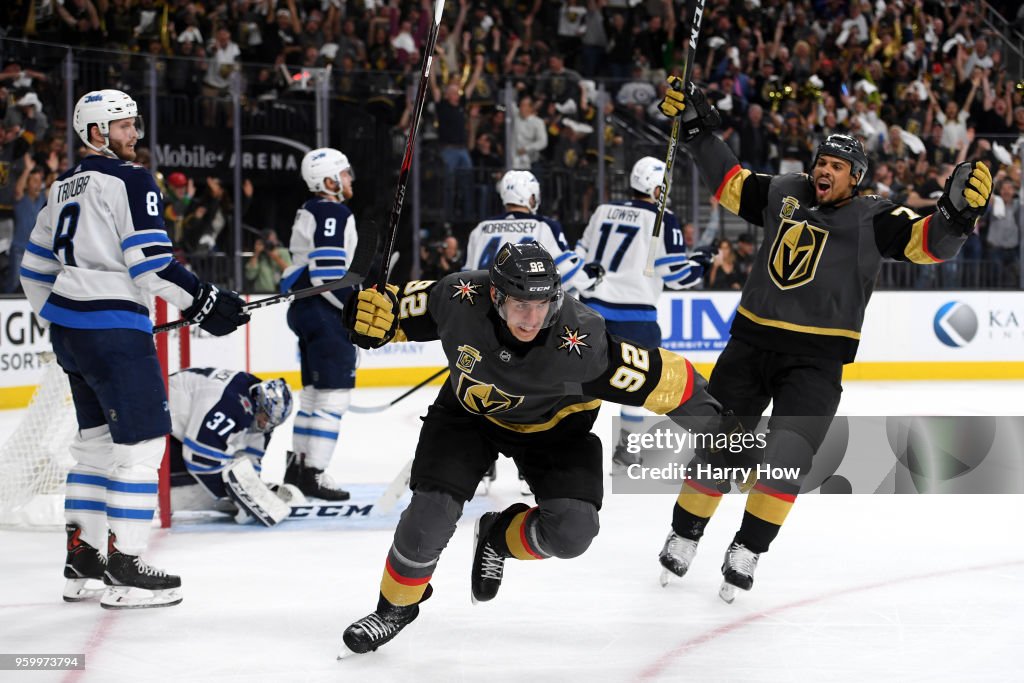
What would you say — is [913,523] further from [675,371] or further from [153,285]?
[153,285]

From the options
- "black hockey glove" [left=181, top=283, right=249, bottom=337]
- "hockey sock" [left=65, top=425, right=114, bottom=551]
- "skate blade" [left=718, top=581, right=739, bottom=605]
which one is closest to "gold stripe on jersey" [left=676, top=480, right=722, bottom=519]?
"skate blade" [left=718, top=581, right=739, bottom=605]

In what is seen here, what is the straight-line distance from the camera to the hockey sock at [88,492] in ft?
11.8

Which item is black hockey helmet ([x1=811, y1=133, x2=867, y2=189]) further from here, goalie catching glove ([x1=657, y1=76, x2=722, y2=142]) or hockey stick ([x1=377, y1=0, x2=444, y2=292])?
hockey stick ([x1=377, y1=0, x2=444, y2=292])

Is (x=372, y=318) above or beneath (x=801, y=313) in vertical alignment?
above

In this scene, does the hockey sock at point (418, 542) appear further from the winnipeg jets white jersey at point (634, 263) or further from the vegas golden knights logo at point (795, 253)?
the winnipeg jets white jersey at point (634, 263)

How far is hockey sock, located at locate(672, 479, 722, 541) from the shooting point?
3.78 meters

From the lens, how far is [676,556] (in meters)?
3.74

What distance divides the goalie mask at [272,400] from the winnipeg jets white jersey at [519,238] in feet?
4.16

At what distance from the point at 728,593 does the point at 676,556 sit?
249 millimetres

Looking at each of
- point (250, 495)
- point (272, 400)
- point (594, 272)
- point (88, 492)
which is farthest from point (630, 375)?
point (594, 272)

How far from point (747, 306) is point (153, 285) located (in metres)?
1.77

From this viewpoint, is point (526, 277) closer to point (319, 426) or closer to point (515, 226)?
point (319, 426)

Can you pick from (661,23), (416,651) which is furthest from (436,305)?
(661,23)

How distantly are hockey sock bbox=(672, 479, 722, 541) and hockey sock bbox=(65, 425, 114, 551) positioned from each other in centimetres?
173
